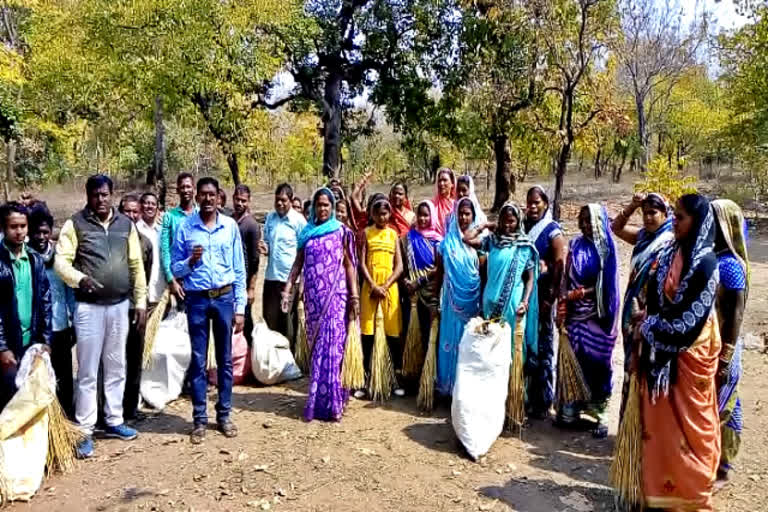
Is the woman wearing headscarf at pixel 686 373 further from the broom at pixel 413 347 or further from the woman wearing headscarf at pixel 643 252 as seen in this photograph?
the broom at pixel 413 347

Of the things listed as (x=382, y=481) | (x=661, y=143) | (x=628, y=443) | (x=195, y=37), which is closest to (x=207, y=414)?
(x=382, y=481)

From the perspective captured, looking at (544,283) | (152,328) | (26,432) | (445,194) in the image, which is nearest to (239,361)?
(152,328)

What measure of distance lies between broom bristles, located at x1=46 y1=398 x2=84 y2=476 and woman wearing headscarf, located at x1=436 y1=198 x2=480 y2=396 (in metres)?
2.46

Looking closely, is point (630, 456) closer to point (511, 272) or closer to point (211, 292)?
point (511, 272)

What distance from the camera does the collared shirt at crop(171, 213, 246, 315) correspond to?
3.99 m

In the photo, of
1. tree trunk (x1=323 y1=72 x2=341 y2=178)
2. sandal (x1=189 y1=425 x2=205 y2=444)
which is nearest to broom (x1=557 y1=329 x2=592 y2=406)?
sandal (x1=189 y1=425 x2=205 y2=444)

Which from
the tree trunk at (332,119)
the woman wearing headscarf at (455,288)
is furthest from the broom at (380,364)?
the tree trunk at (332,119)

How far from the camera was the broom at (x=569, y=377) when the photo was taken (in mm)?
4129

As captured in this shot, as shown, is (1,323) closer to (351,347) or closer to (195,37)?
(351,347)

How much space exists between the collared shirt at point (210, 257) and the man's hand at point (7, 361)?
1038mm

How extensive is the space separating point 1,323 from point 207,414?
4.90ft

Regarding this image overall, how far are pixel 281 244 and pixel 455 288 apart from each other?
66.5 inches

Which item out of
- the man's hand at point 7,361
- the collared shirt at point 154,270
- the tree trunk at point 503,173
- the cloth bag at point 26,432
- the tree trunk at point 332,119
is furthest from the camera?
the tree trunk at point 503,173

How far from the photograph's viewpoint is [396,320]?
15.8ft
